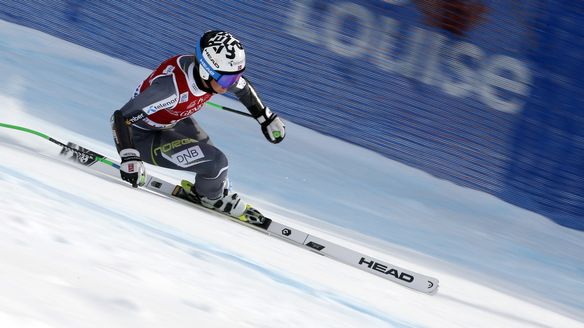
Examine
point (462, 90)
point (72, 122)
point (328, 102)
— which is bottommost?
point (72, 122)

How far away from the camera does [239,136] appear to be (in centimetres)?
668

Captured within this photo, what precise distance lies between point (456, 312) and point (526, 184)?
2.30 metres

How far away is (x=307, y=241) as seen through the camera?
4.79 metres

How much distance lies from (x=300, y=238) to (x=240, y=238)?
65cm

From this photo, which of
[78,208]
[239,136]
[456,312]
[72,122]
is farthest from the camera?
[239,136]

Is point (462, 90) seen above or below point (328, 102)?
above

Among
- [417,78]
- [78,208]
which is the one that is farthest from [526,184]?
[78,208]

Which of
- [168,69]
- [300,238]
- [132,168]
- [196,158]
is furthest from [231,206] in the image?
[168,69]

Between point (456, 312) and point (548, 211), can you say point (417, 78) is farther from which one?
point (456, 312)

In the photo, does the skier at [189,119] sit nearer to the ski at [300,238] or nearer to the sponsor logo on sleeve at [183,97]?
the sponsor logo on sleeve at [183,97]

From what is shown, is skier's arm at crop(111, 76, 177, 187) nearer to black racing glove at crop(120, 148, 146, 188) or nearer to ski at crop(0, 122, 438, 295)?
black racing glove at crop(120, 148, 146, 188)

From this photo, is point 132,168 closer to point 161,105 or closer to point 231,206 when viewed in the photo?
point 161,105

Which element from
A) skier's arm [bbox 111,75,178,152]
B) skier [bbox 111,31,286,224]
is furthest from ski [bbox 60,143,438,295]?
skier's arm [bbox 111,75,178,152]

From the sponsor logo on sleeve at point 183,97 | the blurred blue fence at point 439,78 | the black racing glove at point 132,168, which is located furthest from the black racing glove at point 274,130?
the blurred blue fence at point 439,78
